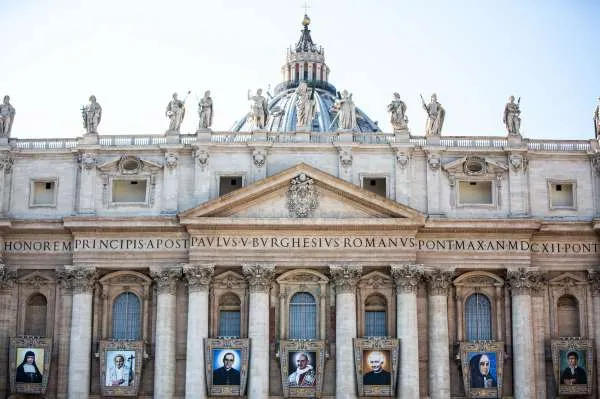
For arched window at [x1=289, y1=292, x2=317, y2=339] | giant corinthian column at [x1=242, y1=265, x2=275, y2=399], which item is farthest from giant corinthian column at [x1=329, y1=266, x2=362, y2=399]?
giant corinthian column at [x1=242, y1=265, x2=275, y2=399]

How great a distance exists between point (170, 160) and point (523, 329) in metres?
17.9

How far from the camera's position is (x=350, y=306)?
49.0 meters

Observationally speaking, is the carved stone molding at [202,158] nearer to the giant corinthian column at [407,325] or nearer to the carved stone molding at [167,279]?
the carved stone molding at [167,279]

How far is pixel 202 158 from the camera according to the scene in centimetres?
5103

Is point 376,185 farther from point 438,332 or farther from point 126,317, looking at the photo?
point 126,317

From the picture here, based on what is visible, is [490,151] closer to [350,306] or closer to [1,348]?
[350,306]

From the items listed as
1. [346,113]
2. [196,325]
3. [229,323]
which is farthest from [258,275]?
[346,113]

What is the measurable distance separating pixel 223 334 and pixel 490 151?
1504 cm

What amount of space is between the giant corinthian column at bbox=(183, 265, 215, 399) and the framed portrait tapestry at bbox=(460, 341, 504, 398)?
38.2 ft

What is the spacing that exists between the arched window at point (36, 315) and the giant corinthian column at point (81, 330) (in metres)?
2.16

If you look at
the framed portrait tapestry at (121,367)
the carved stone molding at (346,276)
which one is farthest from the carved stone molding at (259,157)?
the framed portrait tapestry at (121,367)

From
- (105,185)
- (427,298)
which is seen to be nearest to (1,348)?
(105,185)

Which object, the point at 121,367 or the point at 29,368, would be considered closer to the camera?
the point at 121,367

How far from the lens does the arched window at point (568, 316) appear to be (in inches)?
1999
